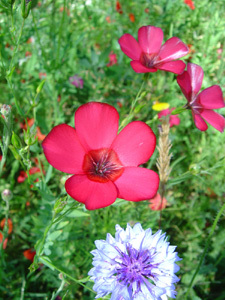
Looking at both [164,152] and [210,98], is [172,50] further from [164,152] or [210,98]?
[164,152]

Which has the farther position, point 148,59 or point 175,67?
point 148,59

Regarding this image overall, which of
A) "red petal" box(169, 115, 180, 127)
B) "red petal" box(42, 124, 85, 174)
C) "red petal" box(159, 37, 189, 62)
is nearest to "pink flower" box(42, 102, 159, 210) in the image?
"red petal" box(42, 124, 85, 174)

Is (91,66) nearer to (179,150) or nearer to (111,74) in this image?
(111,74)

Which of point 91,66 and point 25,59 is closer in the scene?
point 91,66

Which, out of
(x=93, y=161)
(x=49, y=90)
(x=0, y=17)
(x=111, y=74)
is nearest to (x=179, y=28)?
(x=111, y=74)

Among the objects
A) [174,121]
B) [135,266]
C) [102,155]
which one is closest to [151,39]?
[102,155]

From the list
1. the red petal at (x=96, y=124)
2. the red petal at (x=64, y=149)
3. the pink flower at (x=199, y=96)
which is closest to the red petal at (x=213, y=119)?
the pink flower at (x=199, y=96)

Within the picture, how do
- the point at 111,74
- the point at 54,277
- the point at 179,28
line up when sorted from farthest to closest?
the point at 179,28 < the point at 111,74 < the point at 54,277
